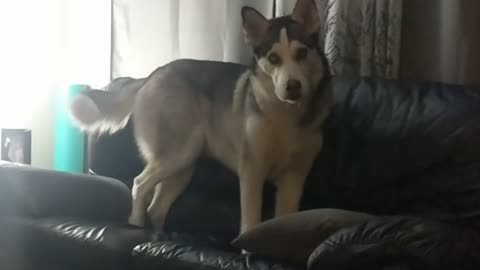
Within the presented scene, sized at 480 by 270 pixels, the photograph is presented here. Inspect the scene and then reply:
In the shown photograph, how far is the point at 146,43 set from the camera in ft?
10.3

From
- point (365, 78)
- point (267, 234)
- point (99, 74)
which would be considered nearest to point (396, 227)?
point (267, 234)

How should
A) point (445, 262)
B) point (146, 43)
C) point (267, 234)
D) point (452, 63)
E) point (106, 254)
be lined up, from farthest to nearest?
point (146, 43), point (452, 63), point (106, 254), point (267, 234), point (445, 262)

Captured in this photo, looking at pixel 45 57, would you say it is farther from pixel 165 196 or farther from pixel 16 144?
pixel 165 196

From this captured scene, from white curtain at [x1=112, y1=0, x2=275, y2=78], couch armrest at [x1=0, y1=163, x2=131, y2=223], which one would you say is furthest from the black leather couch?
white curtain at [x1=112, y1=0, x2=275, y2=78]

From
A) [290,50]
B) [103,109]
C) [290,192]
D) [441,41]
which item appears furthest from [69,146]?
[441,41]

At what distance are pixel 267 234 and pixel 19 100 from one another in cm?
178

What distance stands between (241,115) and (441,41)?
0.73 m

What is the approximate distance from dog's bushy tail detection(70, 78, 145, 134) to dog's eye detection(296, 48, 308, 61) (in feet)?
2.26

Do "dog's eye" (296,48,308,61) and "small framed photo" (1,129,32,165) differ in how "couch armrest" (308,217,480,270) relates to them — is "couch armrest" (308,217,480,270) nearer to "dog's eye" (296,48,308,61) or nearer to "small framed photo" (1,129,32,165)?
"dog's eye" (296,48,308,61)

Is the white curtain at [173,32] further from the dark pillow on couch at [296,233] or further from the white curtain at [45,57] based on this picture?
the dark pillow on couch at [296,233]

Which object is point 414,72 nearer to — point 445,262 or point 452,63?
point 452,63

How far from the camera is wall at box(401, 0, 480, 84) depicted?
2475 millimetres

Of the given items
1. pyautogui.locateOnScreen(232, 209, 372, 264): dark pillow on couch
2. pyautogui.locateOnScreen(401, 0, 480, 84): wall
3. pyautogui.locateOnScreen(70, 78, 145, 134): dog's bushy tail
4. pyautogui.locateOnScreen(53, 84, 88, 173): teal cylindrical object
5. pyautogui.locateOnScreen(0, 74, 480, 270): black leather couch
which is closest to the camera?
pyautogui.locateOnScreen(232, 209, 372, 264): dark pillow on couch

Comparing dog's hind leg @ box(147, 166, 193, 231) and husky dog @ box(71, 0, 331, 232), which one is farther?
dog's hind leg @ box(147, 166, 193, 231)
